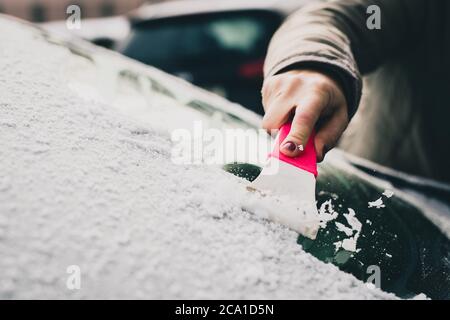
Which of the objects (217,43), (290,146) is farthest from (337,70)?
(217,43)

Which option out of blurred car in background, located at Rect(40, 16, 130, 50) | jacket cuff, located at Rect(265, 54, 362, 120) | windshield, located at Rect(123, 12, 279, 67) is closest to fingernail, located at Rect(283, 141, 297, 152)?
jacket cuff, located at Rect(265, 54, 362, 120)

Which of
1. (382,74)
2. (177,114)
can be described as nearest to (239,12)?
(382,74)

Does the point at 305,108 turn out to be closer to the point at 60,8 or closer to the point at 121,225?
the point at 121,225

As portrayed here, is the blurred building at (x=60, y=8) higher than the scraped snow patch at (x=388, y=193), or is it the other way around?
the blurred building at (x=60, y=8)

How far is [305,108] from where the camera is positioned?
0.99 metres

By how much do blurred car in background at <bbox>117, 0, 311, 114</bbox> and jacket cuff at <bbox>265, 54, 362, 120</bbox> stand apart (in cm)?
220

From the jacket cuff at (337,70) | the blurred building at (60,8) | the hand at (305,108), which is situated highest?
the blurred building at (60,8)

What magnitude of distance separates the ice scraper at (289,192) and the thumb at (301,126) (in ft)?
0.06

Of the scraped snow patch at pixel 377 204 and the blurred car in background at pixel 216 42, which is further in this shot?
the blurred car in background at pixel 216 42

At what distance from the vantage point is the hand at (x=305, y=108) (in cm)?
96

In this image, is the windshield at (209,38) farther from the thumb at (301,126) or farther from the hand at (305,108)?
the thumb at (301,126)

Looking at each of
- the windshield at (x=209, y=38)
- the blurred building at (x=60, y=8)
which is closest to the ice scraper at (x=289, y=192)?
the windshield at (x=209, y=38)

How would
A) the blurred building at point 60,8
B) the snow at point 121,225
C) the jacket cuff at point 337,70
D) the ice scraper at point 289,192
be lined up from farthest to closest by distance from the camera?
1. the blurred building at point 60,8
2. the jacket cuff at point 337,70
3. the ice scraper at point 289,192
4. the snow at point 121,225
